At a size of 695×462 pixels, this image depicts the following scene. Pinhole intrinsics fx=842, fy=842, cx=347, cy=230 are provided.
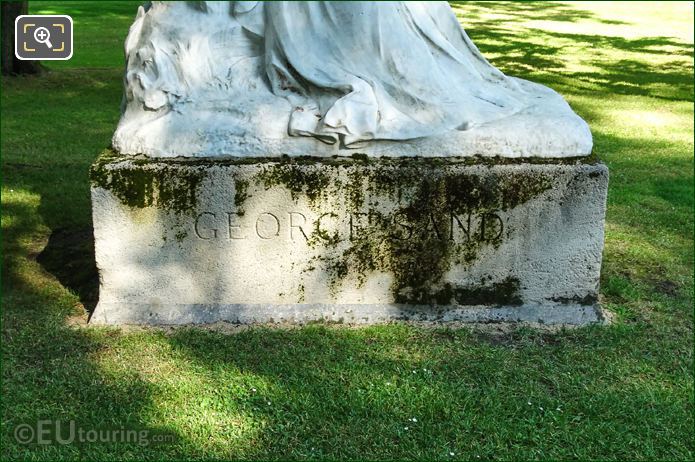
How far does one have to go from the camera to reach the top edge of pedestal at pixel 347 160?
406 centimetres

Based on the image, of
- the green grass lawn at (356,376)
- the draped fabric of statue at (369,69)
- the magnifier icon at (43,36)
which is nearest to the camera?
the green grass lawn at (356,376)

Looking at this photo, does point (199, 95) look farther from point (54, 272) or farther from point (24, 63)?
point (24, 63)

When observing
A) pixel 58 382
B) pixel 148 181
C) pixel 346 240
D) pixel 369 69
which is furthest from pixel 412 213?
pixel 58 382

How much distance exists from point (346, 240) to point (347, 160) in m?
0.40

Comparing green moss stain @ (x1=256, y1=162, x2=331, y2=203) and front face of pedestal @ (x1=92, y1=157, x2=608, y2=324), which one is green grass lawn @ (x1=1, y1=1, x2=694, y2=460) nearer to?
front face of pedestal @ (x1=92, y1=157, x2=608, y2=324)

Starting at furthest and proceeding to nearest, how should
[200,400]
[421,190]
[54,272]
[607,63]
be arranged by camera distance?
[607,63] < [54,272] < [421,190] < [200,400]

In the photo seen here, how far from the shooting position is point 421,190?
4.08m

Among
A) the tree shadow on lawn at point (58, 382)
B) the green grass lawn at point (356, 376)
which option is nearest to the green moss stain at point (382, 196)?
the green grass lawn at point (356, 376)

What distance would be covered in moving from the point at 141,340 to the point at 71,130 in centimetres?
509

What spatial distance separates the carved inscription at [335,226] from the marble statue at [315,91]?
310mm

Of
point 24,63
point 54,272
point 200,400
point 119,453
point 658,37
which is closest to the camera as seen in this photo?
point 119,453

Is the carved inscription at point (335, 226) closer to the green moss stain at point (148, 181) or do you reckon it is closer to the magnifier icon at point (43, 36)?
the green moss stain at point (148, 181)

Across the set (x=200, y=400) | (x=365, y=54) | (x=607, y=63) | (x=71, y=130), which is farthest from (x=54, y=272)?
(x=607, y=63)

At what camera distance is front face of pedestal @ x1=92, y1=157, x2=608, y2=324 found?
4.05 meters
